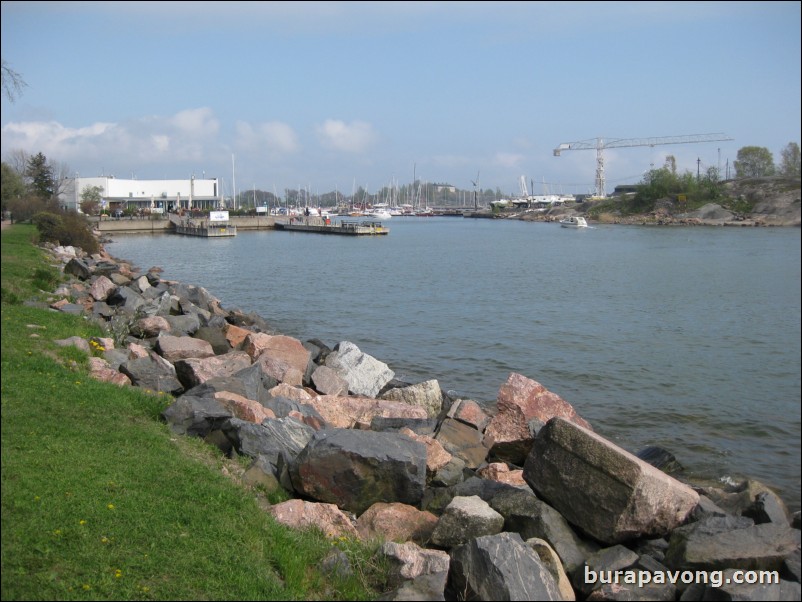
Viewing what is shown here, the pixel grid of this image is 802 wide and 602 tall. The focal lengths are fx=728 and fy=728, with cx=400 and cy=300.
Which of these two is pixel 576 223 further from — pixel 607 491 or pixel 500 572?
pixel 500 572

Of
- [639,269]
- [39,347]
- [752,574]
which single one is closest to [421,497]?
[752,574]

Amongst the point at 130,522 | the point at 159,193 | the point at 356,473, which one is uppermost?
the point at 159,193

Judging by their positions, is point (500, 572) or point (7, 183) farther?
point (7, 183)

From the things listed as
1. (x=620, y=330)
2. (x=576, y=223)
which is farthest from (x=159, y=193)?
(x=620, y=330)

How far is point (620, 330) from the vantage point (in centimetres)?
2009

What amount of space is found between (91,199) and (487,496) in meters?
108

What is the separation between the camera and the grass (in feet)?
15.9

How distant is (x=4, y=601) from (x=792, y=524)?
6.20m

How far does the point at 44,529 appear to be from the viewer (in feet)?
17.1

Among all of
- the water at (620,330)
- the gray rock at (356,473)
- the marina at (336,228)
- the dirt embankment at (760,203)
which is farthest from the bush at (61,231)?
the marina at (336,228)

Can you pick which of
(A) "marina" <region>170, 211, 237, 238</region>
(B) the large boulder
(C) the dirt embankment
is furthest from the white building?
(B) the large boulder

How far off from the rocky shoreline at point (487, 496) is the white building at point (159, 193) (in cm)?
11050

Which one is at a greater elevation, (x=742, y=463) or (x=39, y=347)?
(x=39, y=347)

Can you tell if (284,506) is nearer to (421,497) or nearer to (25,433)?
(421,497)
